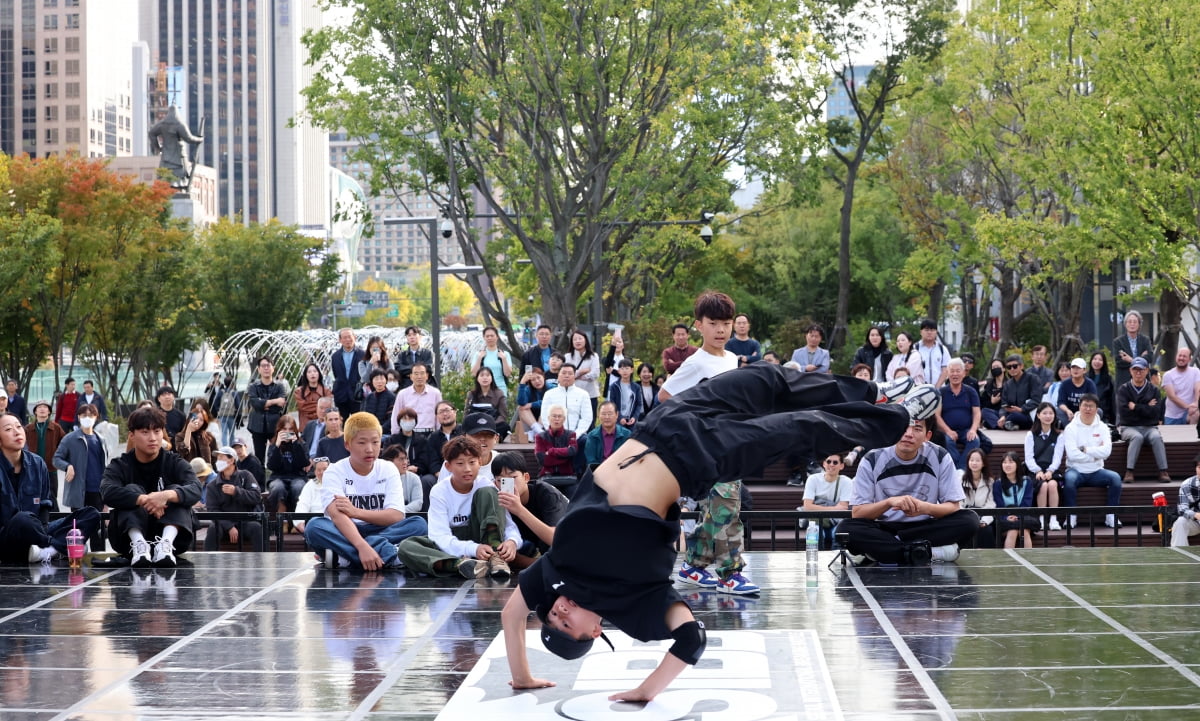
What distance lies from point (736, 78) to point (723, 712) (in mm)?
22359

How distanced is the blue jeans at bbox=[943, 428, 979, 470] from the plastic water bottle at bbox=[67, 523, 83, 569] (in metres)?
8.76

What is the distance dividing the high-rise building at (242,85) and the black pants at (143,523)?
547ft

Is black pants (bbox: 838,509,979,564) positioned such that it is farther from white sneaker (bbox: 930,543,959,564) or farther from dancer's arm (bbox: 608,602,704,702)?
dancer's arm (bbox: 608,602,704,702)

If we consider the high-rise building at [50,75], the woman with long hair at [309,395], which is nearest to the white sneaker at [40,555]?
the woman with long hair at [309,395]

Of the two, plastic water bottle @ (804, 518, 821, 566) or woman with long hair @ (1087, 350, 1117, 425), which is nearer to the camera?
plastic water bottle @ (804, 518, 821, 566)

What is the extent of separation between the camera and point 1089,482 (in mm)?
15781

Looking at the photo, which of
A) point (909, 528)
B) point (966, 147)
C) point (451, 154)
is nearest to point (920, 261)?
point (966, 147)

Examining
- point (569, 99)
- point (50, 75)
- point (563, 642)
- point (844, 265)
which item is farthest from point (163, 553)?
point (50, 75)

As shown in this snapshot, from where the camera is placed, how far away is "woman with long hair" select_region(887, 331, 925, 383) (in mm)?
16531

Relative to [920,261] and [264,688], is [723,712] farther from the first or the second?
[920,261]

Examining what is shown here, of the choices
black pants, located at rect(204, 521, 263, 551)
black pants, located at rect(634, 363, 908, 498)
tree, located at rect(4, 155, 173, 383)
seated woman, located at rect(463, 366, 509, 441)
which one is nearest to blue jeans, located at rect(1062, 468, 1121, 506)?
seated woman, located at rect(463, 366, 509, 441)

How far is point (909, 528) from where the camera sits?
Result: 11.1 metres

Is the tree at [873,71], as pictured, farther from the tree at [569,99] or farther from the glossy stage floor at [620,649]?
the glossy stage floor at [620,649]

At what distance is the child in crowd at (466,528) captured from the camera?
1061 cm
